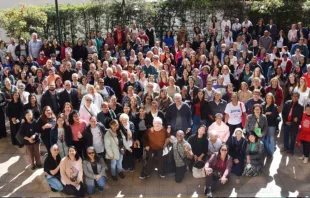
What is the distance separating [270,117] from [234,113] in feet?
2.70

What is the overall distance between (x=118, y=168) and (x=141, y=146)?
33.5 inches

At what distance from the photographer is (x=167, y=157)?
8.65 metres

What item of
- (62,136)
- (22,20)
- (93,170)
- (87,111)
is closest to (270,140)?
(93,170)

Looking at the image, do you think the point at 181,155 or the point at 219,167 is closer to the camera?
the point at 219,167

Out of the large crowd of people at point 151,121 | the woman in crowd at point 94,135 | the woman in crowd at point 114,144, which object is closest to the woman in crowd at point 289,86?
the large crowd of people at point 151,121

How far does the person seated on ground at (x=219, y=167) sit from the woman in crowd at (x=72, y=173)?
2.54 metres

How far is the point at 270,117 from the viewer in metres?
9.18

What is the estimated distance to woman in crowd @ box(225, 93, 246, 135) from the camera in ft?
30.3

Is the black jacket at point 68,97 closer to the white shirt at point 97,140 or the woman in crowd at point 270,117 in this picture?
the white shirt at point 97,140

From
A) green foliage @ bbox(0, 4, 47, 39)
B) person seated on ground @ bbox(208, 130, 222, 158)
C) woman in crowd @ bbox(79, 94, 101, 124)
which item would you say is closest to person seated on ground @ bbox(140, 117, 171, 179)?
person seated on ground @ bbox(208, 130, 222, 158)

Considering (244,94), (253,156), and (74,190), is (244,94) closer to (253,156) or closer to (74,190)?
(253,156)

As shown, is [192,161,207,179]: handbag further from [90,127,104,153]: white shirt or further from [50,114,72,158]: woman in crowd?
[50,114,72,158]: woman in crowd

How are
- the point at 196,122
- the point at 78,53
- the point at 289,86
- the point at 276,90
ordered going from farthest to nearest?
the point at 78,53 < the point at 289,86 < the point at 276,90 < the point at 196,122

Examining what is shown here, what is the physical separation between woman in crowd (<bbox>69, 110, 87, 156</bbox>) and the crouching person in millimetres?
2004
